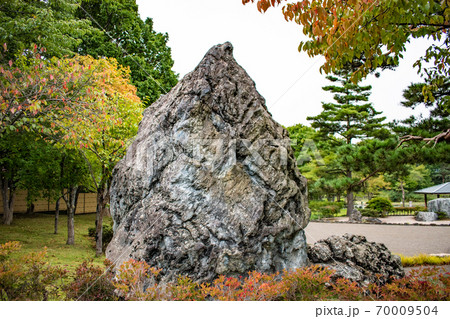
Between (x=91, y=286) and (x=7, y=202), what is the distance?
11451mm

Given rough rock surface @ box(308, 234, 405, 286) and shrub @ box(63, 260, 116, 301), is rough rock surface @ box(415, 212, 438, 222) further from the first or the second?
→ shrub @ box(63, 260, 116, 301)

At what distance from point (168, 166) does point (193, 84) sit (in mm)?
1172

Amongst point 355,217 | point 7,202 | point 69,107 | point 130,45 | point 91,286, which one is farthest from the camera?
point 355,217

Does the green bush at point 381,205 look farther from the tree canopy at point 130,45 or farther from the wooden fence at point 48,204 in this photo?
the wooden fence at point 48,204

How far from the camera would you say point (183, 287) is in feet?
9.19

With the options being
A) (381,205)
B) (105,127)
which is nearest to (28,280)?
(105,127)

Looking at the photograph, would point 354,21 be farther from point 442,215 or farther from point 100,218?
point 442,215

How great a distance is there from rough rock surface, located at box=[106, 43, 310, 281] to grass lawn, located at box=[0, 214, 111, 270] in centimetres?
492

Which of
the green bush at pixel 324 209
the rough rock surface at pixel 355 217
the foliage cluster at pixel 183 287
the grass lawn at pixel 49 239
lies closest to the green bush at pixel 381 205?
the green bush at pixel 324 209

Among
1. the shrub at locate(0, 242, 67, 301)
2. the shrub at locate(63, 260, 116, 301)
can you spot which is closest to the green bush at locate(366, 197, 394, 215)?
the shrub at locate(63, 260, 116, 301)

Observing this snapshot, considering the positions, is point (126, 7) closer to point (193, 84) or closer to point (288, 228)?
point (193, 84)

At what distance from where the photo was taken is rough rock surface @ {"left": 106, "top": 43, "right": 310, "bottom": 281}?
355 cm

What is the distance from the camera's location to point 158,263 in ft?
11.5

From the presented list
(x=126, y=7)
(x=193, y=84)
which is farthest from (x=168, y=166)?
(x=126, y=7)
